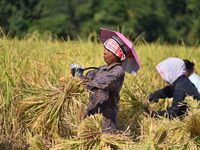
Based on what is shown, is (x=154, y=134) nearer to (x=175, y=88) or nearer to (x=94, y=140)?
(x=94, y=140)

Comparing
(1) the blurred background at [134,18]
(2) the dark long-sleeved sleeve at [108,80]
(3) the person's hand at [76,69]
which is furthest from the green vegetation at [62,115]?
(1) the blurred background at [134,18]

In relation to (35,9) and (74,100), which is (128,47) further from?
(35,9)

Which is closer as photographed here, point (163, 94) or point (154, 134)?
point (154, 134)

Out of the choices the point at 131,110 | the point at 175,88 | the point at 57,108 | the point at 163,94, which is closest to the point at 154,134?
the point at 57,108

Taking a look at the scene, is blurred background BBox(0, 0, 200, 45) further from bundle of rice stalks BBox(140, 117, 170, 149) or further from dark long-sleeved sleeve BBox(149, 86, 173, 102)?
bundle of rice stalks BBox(140, 117, 170, 149)

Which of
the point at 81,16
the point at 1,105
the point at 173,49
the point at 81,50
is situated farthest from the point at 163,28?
the point at 1,105

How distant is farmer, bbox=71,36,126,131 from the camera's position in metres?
5.42

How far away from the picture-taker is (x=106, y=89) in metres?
5.44

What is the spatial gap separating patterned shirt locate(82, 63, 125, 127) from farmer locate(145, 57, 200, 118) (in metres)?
0.70

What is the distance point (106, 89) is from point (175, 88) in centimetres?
107

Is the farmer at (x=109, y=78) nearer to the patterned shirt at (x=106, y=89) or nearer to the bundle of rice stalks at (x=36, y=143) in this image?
the patterned shirt at (x=106, y=89)

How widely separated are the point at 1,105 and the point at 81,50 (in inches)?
100

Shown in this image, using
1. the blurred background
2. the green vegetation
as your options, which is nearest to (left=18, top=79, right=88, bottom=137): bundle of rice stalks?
the green vegetation

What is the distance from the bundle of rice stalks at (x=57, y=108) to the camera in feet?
18.7
